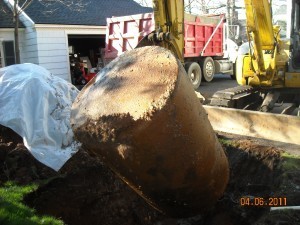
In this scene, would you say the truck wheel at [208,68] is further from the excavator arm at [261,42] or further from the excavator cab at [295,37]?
the excavator cab at [295,37]

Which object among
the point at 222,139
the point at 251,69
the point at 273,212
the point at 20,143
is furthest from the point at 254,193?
the point at 20,143

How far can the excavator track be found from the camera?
23.7 feet

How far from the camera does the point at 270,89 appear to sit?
24.0 ft

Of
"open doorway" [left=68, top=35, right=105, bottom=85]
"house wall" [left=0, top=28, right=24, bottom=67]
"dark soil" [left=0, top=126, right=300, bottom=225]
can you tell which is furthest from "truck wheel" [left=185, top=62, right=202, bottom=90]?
"dark soil" [left=0, top=126, right=300, bottom=225]

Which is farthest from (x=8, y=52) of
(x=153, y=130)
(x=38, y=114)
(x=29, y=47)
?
(x=153, y=130)

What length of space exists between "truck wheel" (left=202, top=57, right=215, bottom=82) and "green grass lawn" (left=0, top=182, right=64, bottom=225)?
11.6 meters

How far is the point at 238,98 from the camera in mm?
7324

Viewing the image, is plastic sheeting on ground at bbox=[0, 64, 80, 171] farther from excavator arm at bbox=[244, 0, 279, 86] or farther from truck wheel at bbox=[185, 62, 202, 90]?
truck wheel at bbox=[185, 62, 202, 90]

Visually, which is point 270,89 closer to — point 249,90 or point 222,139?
point 249,90

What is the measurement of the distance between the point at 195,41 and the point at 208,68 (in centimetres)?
171
